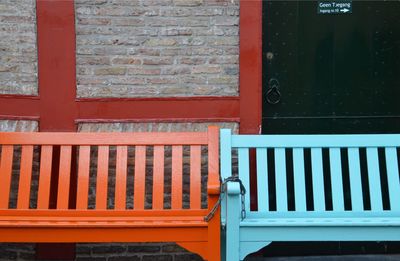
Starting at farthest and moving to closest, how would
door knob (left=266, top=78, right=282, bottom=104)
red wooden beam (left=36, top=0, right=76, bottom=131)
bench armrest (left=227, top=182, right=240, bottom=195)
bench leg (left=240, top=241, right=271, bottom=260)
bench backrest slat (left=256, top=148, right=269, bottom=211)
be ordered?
door knob (left=266, top=78, right=282, bottom=104) → red wooden beam (left=36, top=0, right=76, bottom=131) → bench backrest slat (left=256, top=148, right=269, bottom=211) → bench leg (left=240, top=241, right=271, bottom=260) → bench armrest (left=227, top=182, right=240, bottom=195)

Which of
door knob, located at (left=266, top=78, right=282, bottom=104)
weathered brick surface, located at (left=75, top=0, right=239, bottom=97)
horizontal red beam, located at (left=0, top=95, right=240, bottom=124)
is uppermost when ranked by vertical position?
weathered brick surface, located at (left=75, top=0, right=239, bottom=97)

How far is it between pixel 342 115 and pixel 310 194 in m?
0.67

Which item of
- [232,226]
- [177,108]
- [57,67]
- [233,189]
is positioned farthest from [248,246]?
[57,67]

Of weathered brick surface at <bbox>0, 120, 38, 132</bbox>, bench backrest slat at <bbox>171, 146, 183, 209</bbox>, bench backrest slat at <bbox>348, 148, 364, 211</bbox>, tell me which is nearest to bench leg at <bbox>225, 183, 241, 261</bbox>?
bench backrest slat at <bbox>171, 146, 183, 209</bbox>

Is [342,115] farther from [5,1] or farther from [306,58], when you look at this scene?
[5,1]

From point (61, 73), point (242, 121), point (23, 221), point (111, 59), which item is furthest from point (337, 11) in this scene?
point (23, 221)

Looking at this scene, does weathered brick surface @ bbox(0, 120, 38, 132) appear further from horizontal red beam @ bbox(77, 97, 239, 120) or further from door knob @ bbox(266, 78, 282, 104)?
door knob @ bbox(266, 78, 282, 104)

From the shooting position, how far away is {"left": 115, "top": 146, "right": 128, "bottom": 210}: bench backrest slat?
3.25m

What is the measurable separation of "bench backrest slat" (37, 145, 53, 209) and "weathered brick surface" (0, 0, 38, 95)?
0.63 m

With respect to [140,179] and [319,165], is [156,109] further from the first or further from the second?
[319,165]

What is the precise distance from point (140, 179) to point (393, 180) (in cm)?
165

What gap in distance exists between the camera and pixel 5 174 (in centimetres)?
332

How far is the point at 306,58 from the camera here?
12.9 ft

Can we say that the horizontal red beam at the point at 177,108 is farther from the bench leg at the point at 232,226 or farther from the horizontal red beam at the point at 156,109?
the bench leg at the point at 232,226
